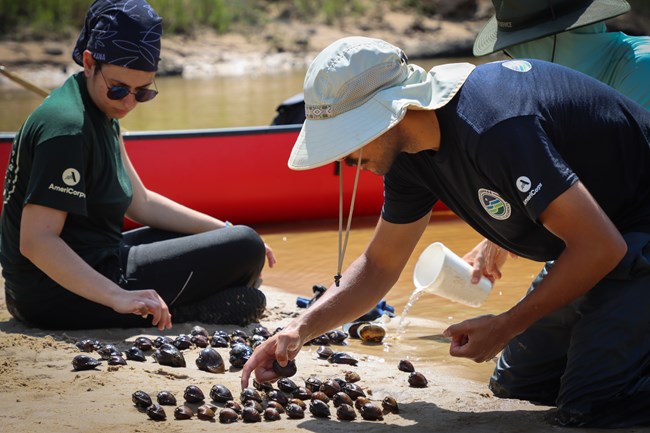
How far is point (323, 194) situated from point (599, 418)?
4.68 m

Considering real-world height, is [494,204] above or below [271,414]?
above

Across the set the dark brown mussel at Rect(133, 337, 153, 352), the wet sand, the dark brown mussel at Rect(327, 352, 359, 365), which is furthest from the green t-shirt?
the dark brown mussel at Rect(327, 352, 359, 365)

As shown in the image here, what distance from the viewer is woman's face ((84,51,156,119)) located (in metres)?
4.39

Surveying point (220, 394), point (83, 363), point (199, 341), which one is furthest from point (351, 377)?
point (83, 363)

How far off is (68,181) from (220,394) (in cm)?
123

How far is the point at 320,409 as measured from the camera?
342 cm

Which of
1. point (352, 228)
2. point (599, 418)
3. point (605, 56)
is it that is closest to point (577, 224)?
point (599, 418)

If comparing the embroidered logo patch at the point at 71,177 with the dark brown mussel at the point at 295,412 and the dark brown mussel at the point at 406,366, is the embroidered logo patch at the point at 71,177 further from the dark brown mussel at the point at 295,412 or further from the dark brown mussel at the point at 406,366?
the dark brown mussel at the point at 406,366

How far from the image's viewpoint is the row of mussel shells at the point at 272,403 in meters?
3.34

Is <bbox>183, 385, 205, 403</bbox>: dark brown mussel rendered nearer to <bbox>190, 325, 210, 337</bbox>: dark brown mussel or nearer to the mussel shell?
the mussel shell

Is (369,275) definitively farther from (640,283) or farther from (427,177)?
(640,283)

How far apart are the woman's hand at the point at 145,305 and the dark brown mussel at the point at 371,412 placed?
93 cm

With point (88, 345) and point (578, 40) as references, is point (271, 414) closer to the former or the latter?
point (88, 345)

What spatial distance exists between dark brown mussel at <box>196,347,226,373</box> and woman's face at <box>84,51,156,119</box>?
1208mm
